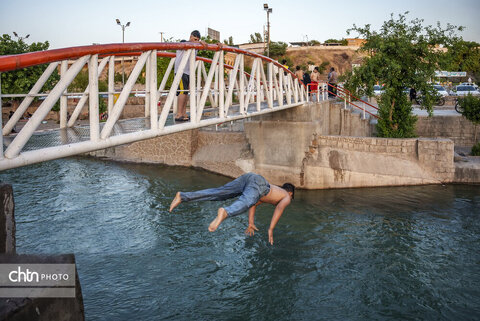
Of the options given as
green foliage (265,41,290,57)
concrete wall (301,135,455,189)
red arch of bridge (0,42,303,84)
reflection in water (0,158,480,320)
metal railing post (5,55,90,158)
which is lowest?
reflection in water (0,158,480,320)

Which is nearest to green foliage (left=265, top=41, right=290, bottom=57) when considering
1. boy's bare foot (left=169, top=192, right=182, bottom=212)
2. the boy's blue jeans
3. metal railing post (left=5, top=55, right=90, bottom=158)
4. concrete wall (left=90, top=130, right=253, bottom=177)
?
concrete wall (left=90, top=130, right=253, bottom=177)

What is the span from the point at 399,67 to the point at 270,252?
10.3 m

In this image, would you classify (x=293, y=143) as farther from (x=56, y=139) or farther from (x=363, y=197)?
(x=56, y=139)

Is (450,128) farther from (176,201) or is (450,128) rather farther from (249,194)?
(176,201)

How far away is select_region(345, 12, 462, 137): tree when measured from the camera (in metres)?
17.3

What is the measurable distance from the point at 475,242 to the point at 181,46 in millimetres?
8314

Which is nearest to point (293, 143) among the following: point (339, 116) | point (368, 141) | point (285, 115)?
point (285, 115)

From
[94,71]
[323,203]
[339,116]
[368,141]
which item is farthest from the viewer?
[339,116]

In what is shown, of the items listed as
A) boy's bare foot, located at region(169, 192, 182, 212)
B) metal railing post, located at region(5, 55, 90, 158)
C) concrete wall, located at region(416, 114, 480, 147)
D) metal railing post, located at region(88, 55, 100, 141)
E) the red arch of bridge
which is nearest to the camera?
the red arch of bridge

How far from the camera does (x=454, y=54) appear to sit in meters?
17.1

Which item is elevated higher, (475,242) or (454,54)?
(454,54)

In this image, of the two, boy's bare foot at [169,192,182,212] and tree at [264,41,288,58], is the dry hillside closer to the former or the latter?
tree at [264,41,288,58]

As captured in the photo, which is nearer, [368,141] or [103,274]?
[103,274]

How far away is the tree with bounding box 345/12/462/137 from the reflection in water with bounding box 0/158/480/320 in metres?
3.74
